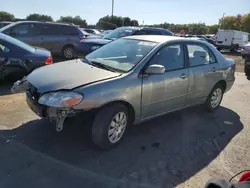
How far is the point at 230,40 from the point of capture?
24016 mm

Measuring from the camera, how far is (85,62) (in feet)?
15.3

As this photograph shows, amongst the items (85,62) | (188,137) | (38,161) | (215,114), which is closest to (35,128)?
(38,161)

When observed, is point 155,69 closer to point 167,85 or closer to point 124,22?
point 167,85

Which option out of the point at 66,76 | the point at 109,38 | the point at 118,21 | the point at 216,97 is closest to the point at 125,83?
the point at 66,76

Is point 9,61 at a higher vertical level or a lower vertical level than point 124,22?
lower

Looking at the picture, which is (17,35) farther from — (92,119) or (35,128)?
(92,119)

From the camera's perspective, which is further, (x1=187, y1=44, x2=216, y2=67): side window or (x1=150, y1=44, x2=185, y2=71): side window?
(x1=187, y1=44, x2=216, y2=67): side window

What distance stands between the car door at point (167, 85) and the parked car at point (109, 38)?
16.5 ft

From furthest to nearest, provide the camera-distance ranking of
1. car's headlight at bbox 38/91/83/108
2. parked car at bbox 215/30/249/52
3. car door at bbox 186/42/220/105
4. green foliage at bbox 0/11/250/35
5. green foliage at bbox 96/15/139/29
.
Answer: green foliage at bbox 96/15/139/29, green foliage at bbox 0/11/250/35, parked car at bbox 215/30/249/52, car door at bbox 186/42/220/105, car's headlight at bbox 38/91/83/108

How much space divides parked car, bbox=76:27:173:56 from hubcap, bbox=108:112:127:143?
5.87 m

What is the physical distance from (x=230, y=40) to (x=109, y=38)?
1659cm

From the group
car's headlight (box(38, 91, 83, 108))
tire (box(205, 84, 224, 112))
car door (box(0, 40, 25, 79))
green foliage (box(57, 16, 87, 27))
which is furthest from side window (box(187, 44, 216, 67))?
green foliage (box(57, 16, 87, 27))

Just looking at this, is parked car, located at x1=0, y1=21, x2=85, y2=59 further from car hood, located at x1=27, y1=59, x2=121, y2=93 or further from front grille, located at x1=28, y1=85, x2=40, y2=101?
front grille, located at x1=28, y1=85, x2=40, y2=101

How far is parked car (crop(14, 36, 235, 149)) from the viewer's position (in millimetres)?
3521
